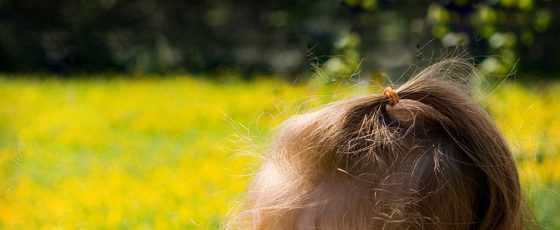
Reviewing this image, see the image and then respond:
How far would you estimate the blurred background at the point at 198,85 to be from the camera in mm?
3836

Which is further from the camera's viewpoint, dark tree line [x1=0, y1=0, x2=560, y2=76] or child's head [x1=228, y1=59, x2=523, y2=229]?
dark tree line [x1=0, y1=0, x2=560, y2=76]

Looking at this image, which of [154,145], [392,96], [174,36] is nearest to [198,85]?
[174,36]

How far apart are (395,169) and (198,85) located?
8.08m

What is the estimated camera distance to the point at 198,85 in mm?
A: 9414

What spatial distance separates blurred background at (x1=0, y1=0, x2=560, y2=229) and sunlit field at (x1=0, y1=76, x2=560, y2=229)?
0.02m

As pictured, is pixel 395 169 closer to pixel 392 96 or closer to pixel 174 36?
pixel 392 96

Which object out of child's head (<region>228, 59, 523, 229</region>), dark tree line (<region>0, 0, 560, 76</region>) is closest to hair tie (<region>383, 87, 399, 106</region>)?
child's head (<region>228, 59, 523, 229</region>)

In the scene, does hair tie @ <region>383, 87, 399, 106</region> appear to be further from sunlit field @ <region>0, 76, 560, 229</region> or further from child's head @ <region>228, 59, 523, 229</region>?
sunlit field @ <region>0, 76, 560, 229</region>

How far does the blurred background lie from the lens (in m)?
3.84

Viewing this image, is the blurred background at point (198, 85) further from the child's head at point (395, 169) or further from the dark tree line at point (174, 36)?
the child's head at point (395, 169)

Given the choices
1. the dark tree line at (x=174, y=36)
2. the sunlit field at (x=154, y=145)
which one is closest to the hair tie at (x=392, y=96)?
the sunlit field at (x=154, y=145)

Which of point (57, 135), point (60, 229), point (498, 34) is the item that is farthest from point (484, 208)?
point (57, 135)

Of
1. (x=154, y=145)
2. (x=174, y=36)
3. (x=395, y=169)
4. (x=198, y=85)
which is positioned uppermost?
(x=395, y=169)

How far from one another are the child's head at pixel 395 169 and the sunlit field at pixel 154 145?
237 mm
